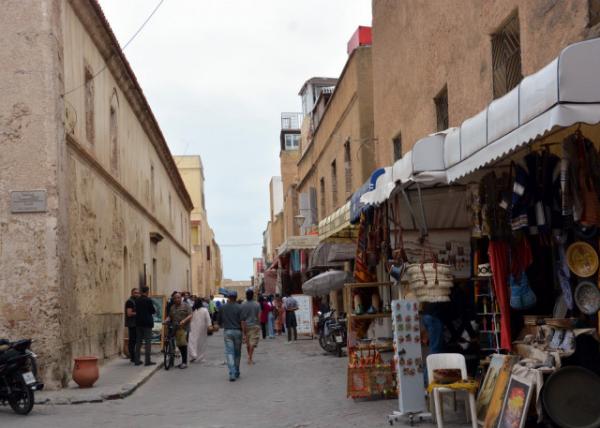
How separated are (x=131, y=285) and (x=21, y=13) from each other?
10.0m

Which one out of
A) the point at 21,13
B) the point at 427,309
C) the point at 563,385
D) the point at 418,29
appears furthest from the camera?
the point at 418,29

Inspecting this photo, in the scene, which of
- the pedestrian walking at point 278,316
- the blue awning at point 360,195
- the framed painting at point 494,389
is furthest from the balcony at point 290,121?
the framed painting at point 494,389

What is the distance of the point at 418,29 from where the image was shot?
1434cm

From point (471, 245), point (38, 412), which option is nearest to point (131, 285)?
point (38, 412)

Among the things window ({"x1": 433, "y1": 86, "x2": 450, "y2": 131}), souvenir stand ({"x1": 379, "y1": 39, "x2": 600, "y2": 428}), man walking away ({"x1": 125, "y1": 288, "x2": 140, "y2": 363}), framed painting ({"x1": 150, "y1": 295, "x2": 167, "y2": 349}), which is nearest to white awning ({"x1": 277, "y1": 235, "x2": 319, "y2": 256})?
framed painting ({"x1": 150, "y1": 295, "x2": 167, "y2": 349})

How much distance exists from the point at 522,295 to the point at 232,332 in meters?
7.48

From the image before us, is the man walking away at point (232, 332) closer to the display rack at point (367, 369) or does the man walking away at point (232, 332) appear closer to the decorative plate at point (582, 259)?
the display rack at point (367, 369)

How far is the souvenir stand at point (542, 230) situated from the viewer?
18.3ft

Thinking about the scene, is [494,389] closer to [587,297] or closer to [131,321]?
[587,297]

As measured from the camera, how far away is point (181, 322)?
17.4 metres

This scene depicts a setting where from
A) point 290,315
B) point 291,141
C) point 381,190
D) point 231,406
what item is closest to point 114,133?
point 290,315

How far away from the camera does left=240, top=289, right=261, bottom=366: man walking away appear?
15153mm

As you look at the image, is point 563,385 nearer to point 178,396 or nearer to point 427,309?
point 427,309

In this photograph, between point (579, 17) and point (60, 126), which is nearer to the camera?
point (579, 17)
